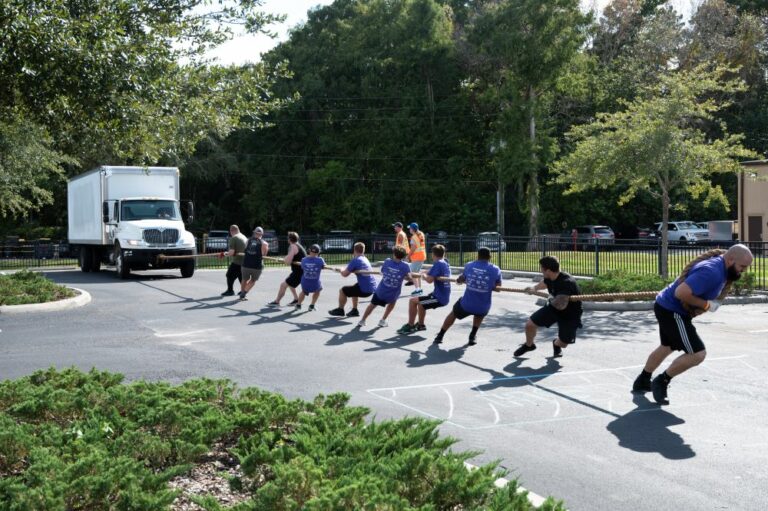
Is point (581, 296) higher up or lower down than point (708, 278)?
lower down

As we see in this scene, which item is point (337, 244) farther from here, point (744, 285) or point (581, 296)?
point (581, 296)

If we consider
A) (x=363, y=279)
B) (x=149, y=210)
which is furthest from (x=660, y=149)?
(x=149, y=210)

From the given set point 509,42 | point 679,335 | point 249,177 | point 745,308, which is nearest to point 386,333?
point 679,335

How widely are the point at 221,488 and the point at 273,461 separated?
0.36 m

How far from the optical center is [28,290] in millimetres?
18672

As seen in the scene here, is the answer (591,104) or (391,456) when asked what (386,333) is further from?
(591,104)

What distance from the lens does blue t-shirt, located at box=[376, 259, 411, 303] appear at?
1430 centimetres

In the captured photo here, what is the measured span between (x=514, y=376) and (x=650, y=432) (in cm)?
277

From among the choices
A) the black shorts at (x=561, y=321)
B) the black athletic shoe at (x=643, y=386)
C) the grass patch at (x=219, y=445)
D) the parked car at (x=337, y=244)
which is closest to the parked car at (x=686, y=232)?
the parked car at (x=337, y=244)

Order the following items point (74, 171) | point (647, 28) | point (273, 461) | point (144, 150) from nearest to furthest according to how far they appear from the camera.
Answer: point (273, 461)
point (144, 150)
point (74, 171)
point (647, 28)

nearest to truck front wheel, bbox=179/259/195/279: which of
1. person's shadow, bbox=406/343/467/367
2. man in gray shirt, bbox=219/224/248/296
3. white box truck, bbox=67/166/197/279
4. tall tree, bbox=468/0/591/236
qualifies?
white box truck, bbox=67/166/197/279

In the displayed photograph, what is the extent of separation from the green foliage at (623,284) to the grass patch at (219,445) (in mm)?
12184

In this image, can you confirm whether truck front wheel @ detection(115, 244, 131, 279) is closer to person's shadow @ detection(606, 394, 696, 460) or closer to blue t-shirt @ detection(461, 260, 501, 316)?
blue t-shirt @ detection(461, 260, 501, 316)

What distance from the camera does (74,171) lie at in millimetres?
53094
